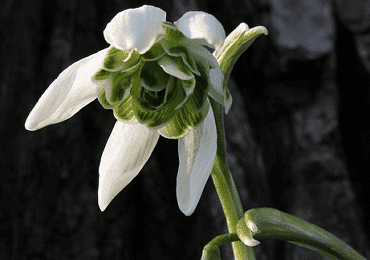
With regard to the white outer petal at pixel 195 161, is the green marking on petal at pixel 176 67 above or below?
above

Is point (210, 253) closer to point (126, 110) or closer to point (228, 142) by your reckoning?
point (126, 110)

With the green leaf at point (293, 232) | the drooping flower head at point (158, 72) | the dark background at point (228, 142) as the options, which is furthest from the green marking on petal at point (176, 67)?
the dark background at point (228, 142)

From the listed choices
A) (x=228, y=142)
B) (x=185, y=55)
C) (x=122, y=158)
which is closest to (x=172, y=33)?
(x=185, y=55)

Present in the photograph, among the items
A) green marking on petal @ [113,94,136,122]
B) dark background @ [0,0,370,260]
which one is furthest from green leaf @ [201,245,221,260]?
dark background @ [0,0,370,260]

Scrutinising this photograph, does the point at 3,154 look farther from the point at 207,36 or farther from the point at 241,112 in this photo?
the point at 207,36

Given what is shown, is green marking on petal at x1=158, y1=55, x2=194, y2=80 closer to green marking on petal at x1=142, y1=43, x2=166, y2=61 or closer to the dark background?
green marking on petal at x1=142, y1=43, x2=166, y2=61

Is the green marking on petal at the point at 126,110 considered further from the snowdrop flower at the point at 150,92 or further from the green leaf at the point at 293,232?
the green leaf at the point at 293,232

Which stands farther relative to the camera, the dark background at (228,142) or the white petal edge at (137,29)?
the dark background at (228,142)
